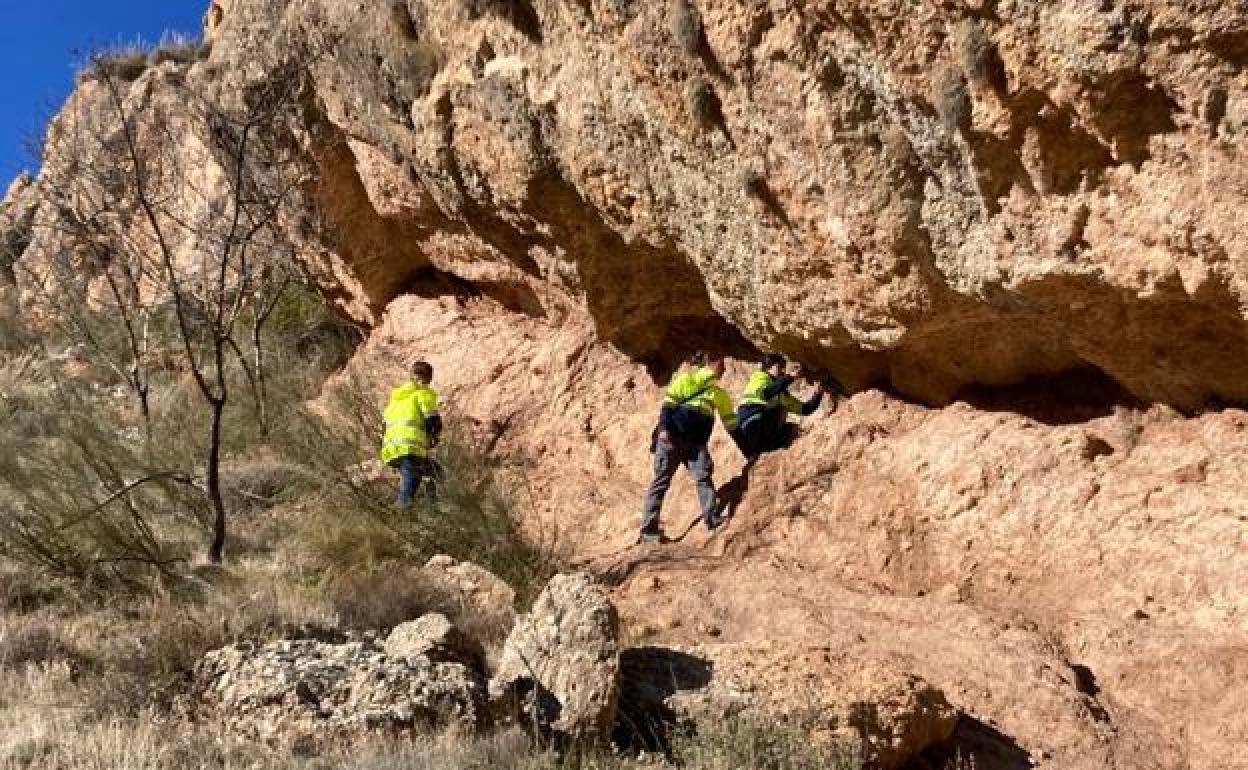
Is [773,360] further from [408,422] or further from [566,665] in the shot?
[566,665]

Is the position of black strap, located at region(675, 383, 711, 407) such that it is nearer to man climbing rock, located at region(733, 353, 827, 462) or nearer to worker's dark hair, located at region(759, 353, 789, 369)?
man climbing rock, located at region(733, 353, 827, 462)

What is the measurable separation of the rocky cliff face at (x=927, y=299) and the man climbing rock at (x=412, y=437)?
3.37 feet

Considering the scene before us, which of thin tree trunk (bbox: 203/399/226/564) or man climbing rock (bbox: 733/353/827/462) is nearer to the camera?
thin tree trunk (bbox: 203/399/226/564)

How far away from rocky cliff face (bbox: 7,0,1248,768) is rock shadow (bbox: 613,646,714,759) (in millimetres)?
512

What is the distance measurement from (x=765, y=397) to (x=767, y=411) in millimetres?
95

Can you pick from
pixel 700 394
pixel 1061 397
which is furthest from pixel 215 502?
pixel 1061 397

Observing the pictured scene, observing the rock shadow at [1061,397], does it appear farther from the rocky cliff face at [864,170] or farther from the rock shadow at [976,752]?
the rock shadow at [976,752]

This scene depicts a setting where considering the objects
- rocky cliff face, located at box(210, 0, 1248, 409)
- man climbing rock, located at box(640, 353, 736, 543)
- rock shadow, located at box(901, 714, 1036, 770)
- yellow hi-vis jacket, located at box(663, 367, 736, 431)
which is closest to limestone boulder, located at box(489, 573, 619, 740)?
rock shadow, located at box(901, 714, 1036, 770)

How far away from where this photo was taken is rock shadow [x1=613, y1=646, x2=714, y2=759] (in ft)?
13.9

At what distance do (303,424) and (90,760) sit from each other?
20.0ft

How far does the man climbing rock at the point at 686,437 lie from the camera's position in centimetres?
740

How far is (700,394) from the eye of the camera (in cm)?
743

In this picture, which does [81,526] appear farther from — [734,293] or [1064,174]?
[1064,174]

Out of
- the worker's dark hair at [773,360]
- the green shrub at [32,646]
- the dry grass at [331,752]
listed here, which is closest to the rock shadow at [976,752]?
the dry grass at [331,752]
